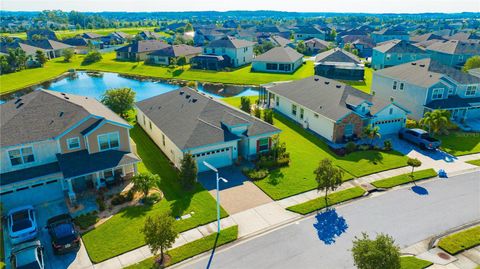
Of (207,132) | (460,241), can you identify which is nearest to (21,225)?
(207,132)

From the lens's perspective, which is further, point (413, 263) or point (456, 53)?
point (456, 53)

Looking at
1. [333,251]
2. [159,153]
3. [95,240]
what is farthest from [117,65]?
[333,251]

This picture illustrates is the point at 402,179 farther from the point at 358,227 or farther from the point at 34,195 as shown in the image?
the point at 34,195

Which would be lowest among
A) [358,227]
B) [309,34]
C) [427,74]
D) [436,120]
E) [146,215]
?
[358,227]

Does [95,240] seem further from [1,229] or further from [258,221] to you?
[258,221]

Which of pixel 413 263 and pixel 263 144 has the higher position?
pixel 263 144
